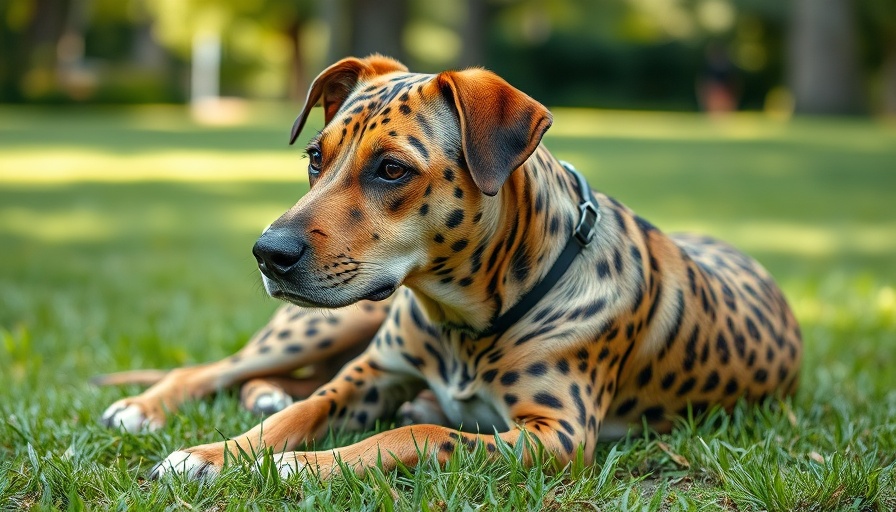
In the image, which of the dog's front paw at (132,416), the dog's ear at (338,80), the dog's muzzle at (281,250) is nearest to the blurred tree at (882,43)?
the dog's ear at (338,80)

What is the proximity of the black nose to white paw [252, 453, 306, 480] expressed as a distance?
657 millimetres

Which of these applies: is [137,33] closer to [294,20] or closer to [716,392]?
[294,20]

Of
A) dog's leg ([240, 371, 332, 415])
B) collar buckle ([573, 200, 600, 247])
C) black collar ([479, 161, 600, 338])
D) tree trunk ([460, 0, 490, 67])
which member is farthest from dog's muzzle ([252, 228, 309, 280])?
tree trunk ([460, 0, 490, 67])

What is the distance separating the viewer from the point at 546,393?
409 cm

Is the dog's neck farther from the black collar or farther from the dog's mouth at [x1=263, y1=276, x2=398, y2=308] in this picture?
the dog's mouth at [x1=263, y1=276, x2=398, y2=308]

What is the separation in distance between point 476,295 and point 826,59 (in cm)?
3699

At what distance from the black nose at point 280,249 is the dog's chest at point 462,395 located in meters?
1.00

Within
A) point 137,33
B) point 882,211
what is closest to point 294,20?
point 137,33

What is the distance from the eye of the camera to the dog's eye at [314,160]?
13.7 feet

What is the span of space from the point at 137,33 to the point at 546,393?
69924 mm

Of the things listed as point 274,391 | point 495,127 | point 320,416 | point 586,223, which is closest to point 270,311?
point 274,391

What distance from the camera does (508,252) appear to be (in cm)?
420

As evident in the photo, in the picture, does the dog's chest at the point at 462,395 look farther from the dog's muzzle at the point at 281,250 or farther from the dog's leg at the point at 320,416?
the dog's muzzle at the point at 281,250

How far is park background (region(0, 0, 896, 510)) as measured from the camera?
3.70m
